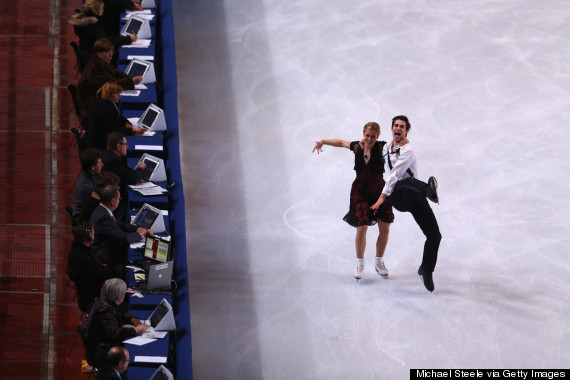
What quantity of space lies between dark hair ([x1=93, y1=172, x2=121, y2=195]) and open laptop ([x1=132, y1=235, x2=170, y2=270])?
473 mm

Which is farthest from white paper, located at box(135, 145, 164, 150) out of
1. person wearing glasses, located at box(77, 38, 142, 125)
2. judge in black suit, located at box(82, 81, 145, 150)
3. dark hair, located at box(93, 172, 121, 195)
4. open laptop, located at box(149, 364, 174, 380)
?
open laptop, located at box(149, 364, 174, 380)

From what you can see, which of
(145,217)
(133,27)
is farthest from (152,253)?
(133,27)

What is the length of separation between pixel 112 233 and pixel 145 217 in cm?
37

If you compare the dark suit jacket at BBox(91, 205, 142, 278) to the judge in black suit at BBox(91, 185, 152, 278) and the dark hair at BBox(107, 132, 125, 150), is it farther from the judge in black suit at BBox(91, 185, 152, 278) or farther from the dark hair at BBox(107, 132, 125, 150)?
the dark hair at BBox(107, 132, 125, 150)

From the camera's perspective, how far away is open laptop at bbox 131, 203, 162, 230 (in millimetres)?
6020

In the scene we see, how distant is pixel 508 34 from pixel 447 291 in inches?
173

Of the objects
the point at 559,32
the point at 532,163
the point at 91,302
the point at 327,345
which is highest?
the point at 559,32

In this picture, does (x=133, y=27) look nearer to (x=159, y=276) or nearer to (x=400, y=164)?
(x=400, y=164)

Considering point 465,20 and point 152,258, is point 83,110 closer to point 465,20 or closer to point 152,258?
point 152,258

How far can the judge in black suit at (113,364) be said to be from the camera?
4578 millimetres

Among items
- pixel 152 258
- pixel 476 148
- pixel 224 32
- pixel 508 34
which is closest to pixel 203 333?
pixel 152 258

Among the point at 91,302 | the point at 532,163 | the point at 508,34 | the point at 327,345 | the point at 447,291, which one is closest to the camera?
the point at 91,302

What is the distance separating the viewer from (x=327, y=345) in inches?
239

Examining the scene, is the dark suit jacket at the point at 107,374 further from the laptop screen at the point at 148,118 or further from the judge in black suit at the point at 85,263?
the laptop screen at the point at 148,118
